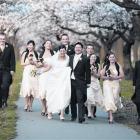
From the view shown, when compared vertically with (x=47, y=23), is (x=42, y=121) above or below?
below

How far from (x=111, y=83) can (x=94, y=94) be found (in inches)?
33.4

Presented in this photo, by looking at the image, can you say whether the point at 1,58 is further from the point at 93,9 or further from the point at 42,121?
the point at 93,9

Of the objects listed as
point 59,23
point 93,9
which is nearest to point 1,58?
point 93,9

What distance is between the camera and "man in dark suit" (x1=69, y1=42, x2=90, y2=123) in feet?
50.3

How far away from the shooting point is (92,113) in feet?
55.0

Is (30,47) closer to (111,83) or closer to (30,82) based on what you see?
(30,82)

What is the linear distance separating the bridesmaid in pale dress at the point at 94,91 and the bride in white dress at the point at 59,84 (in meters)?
1.06

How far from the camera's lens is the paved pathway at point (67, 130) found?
40.9ft

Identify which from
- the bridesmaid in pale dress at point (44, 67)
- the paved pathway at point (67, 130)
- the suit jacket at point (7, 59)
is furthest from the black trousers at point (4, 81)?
the paved pathway at point (67, 130)

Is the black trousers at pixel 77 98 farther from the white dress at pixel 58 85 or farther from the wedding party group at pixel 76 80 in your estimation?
the white dress at pixel 58 85

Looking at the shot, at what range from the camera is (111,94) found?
52.0 ft

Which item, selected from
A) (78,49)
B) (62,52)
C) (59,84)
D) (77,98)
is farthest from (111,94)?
(62,52)

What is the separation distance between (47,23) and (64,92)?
31730mm

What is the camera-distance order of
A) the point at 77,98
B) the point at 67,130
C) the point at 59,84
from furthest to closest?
the point at 59,84 < the point at 77,98 < the point at 67,130
